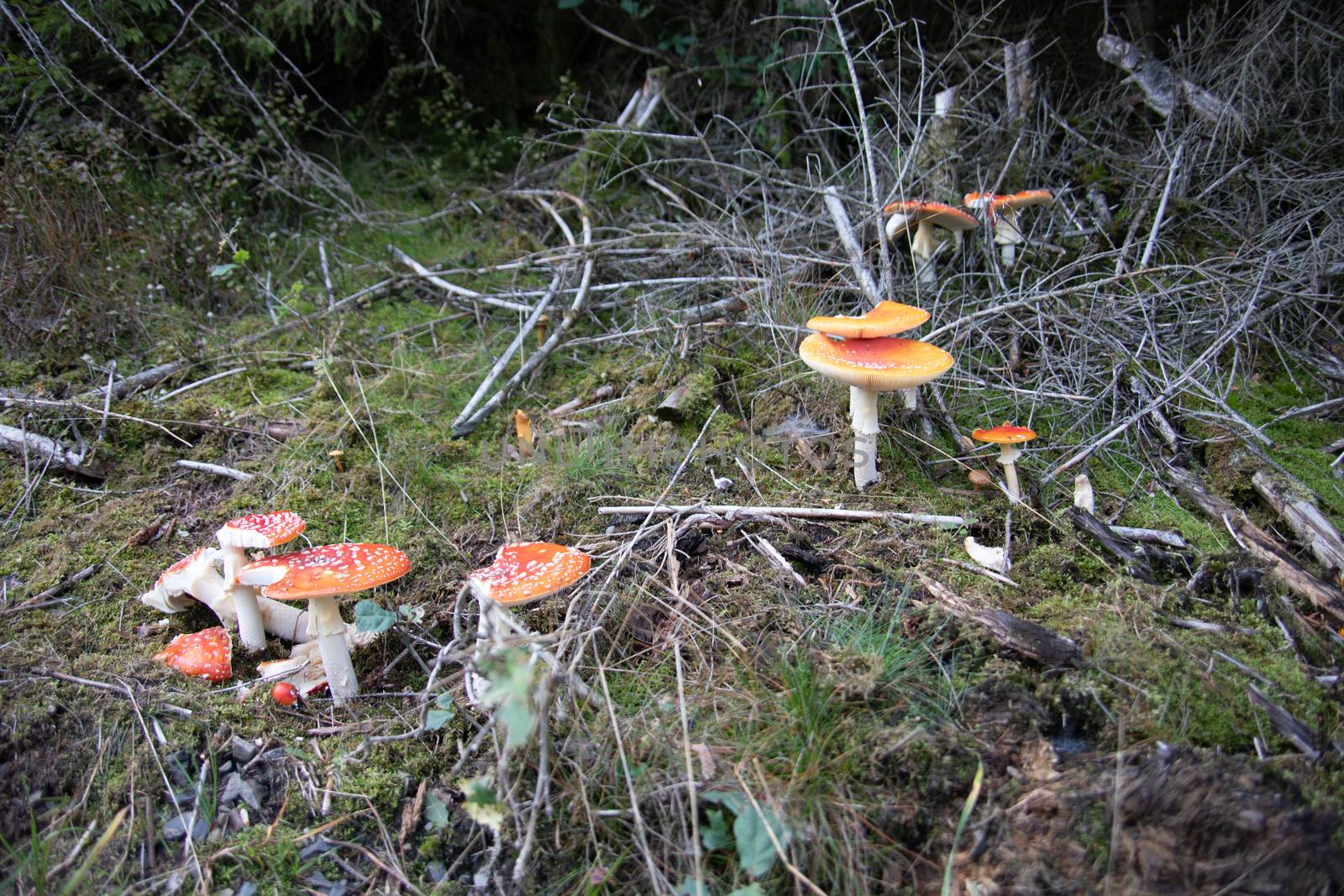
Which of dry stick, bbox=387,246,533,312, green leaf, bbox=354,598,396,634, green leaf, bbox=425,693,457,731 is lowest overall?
green leaf, bbox=425,693,457,731

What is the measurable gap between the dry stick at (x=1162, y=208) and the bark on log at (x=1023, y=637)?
8.43 ft

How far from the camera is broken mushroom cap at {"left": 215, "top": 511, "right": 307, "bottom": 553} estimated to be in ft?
8.05

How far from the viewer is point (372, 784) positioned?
218cm

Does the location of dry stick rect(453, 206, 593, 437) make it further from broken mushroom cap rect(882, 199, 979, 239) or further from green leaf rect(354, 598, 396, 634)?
broken mushroom cap rect(882, 199, 979, 239)

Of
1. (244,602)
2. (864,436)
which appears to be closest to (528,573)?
(244,602)

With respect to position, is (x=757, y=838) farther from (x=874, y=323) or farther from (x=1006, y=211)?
(x=1006, y=211)

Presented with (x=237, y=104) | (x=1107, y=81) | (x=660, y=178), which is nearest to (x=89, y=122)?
(x=237, y=104)

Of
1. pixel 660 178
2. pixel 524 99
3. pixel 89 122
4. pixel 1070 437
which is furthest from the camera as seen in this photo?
pixel 524 99

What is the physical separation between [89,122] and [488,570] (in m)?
4.47

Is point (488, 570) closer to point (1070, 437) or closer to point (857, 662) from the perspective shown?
point (857, 662)

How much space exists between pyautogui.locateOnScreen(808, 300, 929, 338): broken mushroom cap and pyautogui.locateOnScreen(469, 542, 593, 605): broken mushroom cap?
123cm

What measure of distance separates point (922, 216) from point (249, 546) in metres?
3.35

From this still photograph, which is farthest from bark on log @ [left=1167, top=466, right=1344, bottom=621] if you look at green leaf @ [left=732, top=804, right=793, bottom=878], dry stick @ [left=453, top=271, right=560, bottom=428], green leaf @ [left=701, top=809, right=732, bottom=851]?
dry stick @ [left=453, top=271, right=560, bottom=428]

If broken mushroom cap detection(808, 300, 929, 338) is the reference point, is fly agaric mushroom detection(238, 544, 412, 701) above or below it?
below
